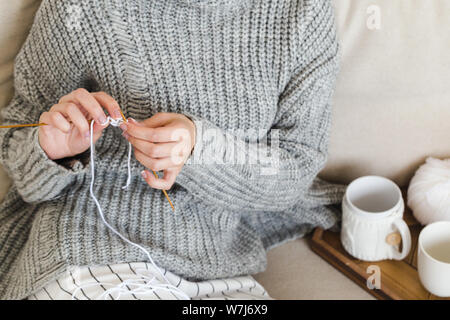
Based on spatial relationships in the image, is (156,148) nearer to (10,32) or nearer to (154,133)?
(154,133)

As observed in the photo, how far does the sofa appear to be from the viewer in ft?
2.69

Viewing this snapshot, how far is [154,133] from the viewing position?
64cm

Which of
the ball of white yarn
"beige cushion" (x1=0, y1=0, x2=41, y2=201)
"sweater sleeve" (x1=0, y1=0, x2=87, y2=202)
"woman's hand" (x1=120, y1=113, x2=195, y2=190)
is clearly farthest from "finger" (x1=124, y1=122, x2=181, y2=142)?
the ball of white yarn

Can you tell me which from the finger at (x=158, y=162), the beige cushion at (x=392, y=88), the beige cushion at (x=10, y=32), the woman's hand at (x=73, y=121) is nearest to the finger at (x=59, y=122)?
the woman's hand at (x=73, y=121)

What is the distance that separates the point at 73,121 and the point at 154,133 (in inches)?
4.6

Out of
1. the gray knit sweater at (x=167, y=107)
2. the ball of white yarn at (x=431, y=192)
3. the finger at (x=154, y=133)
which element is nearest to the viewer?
the finger at (x=154, y=133)

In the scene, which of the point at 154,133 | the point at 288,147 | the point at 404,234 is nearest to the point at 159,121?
the point at 154,133

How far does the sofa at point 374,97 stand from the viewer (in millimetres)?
819

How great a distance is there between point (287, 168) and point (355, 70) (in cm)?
23

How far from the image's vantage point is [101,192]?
81 cm

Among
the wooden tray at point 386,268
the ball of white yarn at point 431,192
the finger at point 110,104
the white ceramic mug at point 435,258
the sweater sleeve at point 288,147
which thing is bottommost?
the wooden tray at point 386,268

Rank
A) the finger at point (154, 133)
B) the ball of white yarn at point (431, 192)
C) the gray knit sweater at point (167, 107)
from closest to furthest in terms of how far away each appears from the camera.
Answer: the finger at point (154, 133) < the gray knit sweater at point (167, 107) < the ball of white yarn at point (431, 192)

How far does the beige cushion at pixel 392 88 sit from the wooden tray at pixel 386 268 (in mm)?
135

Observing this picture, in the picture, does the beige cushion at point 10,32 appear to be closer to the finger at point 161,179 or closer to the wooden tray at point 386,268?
the finger at point 161,179
